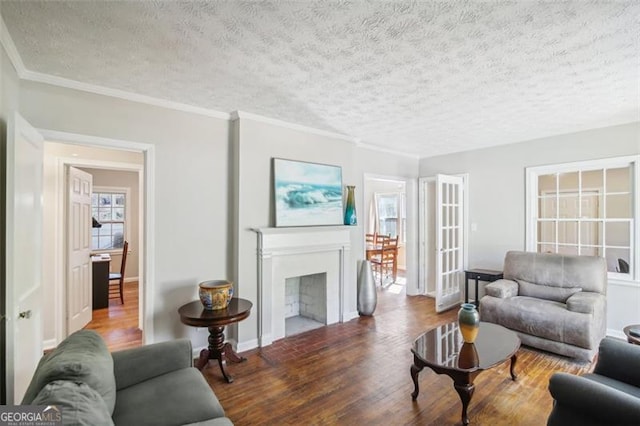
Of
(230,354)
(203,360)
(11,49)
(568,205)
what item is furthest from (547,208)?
(11,49)

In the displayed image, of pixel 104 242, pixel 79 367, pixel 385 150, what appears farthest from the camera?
pixel 104 242

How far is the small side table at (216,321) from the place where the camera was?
2.58 metres

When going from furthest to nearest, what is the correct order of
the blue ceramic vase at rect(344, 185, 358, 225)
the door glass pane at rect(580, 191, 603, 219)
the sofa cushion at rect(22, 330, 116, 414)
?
the blue ceramic vase at rect(344, 185, 358, 225), the door glass pane at rect(580, 191, 603, 219), the sofa cushion at rect(22, 330, 116, 414)

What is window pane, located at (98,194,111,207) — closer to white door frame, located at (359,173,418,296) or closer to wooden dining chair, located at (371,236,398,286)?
wooden dining chair, located at (371,236,398,286)

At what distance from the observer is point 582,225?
167 inches

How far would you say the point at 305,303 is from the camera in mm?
4355

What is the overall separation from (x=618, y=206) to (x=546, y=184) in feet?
2.86

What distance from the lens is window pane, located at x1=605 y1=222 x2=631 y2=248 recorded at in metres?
3.76

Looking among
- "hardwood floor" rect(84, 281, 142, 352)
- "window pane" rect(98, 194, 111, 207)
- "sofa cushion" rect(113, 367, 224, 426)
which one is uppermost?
"window pane" rect(98, 194, 111, 207)

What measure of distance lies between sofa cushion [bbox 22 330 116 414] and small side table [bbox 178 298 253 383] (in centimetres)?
90

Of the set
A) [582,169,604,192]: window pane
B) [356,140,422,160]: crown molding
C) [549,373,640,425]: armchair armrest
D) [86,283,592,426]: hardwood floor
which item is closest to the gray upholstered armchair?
[549,373,640,425]: armchair armrest

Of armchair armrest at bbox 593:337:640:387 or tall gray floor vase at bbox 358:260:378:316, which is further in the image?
tall gray floor vase at bbox 358:260:378:316

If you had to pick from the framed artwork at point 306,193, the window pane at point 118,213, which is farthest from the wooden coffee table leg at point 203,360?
the window pane at point 118,213

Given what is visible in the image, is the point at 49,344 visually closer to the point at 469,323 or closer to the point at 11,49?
the point at 11,49
